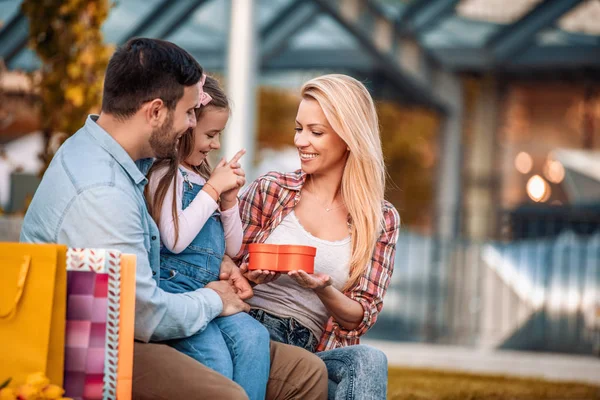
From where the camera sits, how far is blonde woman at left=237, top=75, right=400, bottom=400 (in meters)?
3.43

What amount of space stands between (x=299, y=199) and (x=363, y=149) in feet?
1.04

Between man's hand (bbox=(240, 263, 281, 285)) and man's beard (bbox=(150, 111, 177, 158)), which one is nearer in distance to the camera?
man's beard (bbox=(150, 111, 177, 158))

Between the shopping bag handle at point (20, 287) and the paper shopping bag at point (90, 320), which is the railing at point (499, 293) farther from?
the shopping bag handle at point (20, 287)

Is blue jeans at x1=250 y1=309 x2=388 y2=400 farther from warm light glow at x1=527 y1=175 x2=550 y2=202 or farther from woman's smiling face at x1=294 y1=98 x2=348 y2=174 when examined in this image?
warm light glow at x1=527 y1=175 x2=550 y2=202

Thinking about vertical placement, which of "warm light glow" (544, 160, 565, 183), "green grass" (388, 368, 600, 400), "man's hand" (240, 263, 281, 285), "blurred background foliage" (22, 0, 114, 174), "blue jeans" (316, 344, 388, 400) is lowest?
"green grass" (388, 368, 600, 400)

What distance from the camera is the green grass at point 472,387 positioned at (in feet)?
19.9

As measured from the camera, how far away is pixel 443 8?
38.6 feet

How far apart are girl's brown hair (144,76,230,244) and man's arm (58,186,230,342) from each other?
27 cm

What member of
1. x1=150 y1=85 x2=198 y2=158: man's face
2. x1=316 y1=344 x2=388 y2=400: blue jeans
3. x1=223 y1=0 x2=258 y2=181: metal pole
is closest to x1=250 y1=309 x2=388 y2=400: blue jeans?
x1=316 y1=344 x2=388 y2=400: blue jeans

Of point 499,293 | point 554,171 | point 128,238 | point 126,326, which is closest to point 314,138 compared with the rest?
point 128,238

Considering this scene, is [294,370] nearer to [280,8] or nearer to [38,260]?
[38,260]

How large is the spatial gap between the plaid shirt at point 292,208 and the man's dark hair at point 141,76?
2.96 ft

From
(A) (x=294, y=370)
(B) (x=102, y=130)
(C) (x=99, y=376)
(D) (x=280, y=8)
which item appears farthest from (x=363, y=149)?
(D) (x=280, y=8)

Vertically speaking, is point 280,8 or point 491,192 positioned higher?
point 280,8
